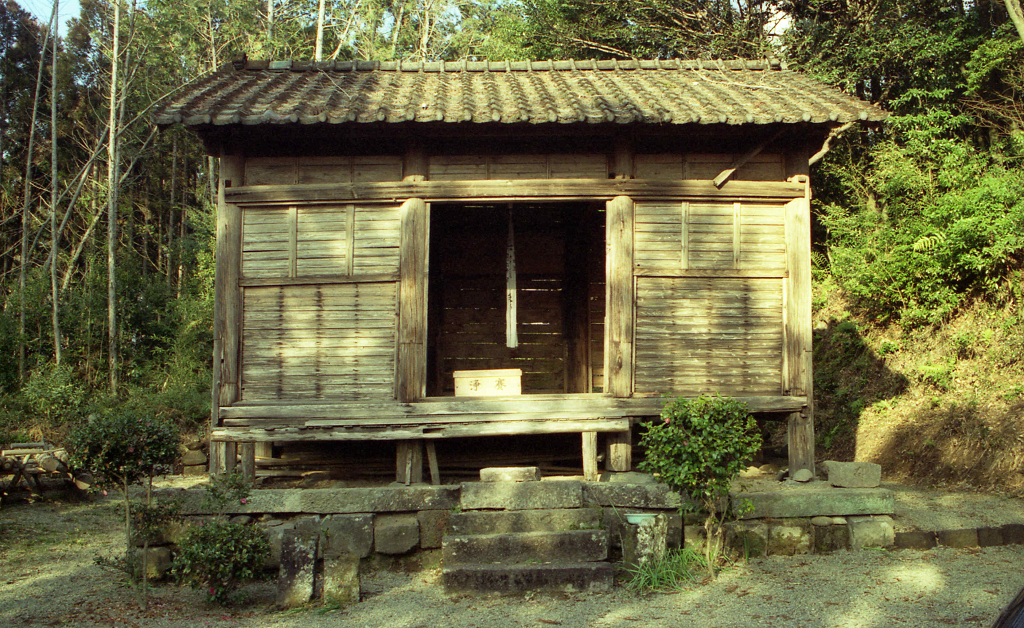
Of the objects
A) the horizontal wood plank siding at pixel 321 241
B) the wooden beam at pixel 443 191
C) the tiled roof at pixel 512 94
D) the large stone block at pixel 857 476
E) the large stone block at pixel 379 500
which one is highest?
the tiled roof at pixel 512 94

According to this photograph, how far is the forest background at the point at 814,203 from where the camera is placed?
11.2 metres

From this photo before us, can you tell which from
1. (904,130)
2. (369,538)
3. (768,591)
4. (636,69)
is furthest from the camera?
(904,130)

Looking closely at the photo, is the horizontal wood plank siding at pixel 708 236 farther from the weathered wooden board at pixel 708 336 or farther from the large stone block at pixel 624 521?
the large stone block at pixel 624 521

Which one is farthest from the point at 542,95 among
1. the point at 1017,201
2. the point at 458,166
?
the point at 1017,201

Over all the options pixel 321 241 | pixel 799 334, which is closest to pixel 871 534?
pixel 799 334

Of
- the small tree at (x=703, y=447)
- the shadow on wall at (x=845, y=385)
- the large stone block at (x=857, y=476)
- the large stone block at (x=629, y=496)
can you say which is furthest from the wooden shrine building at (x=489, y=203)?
the shadow on wall at (x=845, y=385)

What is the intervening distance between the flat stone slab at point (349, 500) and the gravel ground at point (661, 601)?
632mm

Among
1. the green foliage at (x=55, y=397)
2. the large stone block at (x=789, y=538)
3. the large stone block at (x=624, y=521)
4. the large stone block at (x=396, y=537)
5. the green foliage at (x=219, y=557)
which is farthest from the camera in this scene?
the green foliage at (x=55, y=397)

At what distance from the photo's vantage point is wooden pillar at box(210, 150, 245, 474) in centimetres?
778

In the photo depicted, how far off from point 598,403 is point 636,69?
4.73 metres

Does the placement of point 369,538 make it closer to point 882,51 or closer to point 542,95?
point 542,95

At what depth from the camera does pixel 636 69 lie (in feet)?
32.4

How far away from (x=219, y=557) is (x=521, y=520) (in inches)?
101

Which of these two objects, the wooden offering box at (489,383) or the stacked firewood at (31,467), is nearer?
the wooden offering box at (489,383)
